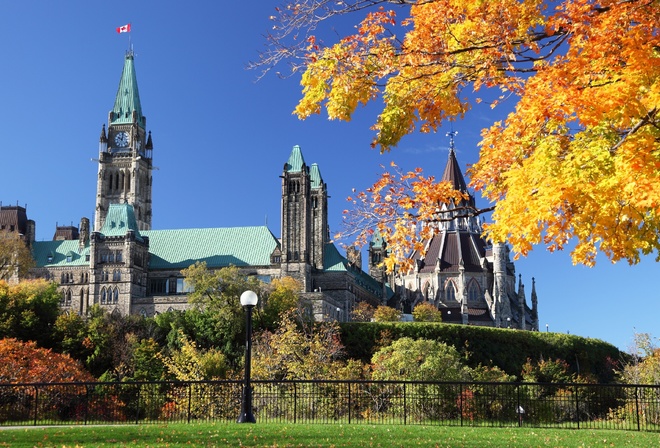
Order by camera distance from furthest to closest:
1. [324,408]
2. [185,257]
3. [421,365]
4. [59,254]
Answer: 1. [59,254]
2. [185,257]
3. [421,365]
4. [324,408]

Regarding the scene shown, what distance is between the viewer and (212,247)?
98.2m

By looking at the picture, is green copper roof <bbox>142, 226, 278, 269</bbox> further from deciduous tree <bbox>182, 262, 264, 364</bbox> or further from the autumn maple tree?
the autumn maple tree

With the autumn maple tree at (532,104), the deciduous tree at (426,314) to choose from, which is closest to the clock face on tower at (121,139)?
the deciduous tree at (426,314)

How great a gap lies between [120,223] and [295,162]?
22743 mm

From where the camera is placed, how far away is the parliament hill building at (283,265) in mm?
92438

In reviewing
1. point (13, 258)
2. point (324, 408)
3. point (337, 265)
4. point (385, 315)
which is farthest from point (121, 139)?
point (324, 408)

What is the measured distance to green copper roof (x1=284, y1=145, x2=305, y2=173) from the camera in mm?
96250

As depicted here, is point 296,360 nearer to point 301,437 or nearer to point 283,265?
point 301,437

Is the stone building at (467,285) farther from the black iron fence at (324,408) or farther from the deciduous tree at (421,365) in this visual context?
the black iron fence at (324,408)

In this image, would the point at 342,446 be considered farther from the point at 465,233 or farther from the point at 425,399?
the point at 465,233

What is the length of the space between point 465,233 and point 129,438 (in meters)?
108

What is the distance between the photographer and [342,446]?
1527cm

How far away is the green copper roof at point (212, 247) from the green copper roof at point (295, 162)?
8771 mm

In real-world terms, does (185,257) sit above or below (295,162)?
below
